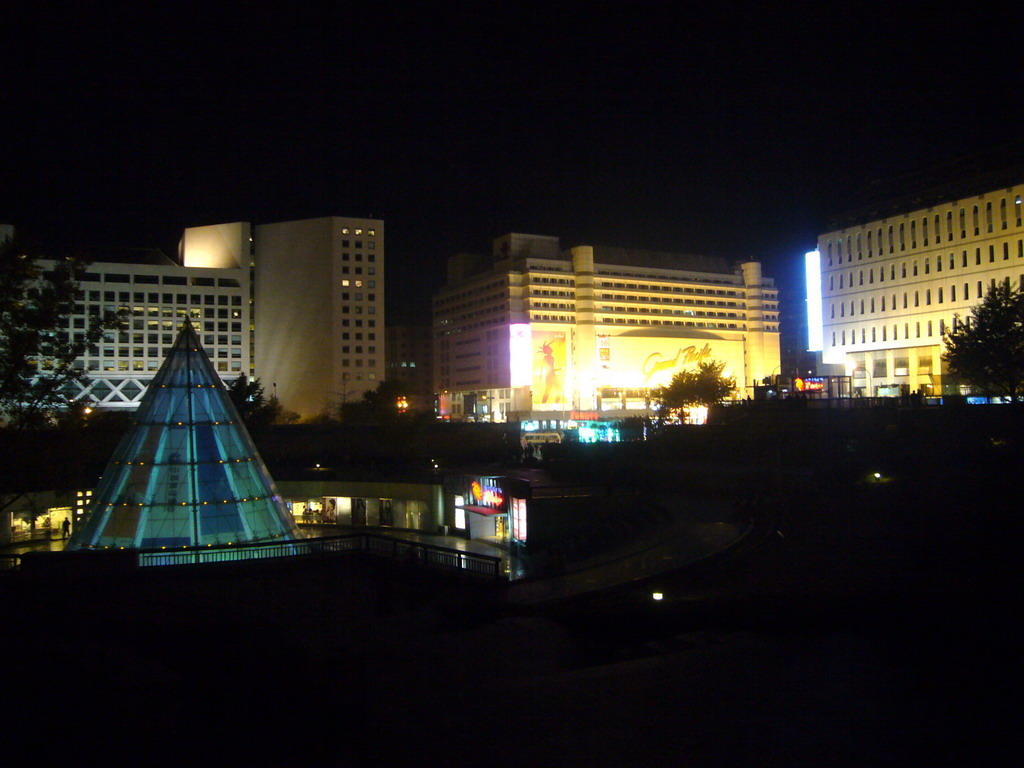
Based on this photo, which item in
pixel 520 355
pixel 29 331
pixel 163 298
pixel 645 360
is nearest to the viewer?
pixel 29 331

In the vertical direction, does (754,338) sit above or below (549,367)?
above

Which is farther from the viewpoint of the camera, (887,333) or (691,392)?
(887,333)

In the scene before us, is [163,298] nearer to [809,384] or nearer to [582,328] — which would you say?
[582,328]

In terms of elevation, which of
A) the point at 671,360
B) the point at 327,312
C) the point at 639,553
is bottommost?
the point at 639,553

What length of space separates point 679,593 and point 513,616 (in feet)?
13.0

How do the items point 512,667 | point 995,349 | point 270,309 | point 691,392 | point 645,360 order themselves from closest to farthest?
point 512,667, point 995,349, point 691,392, point 270,309, point 645,360

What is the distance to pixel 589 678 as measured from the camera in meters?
12.5

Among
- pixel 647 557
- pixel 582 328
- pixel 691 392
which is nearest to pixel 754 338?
pixel 582 328

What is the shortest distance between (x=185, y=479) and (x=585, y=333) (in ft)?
339

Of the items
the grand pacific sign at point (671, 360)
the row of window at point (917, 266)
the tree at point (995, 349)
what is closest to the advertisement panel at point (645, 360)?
the grand pacific sign at point (671, 360)

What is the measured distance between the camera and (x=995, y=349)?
43.3 meters

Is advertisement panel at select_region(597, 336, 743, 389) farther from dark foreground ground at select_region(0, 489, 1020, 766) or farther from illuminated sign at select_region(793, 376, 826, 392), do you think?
dark foreground ground at select_region(0, 489, 1020, 766)

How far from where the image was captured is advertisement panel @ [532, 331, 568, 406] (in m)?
116

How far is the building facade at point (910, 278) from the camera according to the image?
5872 cm
